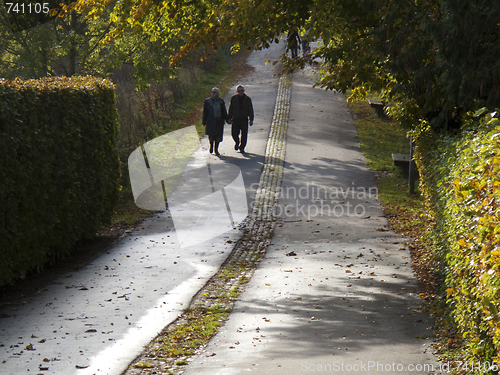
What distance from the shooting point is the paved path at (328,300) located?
206 inches

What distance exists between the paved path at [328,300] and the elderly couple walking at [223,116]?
363 cm

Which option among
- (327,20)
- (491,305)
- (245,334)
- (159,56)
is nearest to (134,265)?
(245,334)

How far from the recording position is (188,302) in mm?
7289

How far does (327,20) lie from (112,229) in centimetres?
601

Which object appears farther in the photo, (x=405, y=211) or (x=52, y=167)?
(x=405, y=211)

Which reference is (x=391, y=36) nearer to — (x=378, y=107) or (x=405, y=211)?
(x=405, y=211)

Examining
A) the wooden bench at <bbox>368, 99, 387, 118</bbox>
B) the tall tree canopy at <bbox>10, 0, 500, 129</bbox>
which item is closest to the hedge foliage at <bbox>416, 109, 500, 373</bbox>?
the tall tree canopy at <bbox>10, 0, 500, 129</bbox>

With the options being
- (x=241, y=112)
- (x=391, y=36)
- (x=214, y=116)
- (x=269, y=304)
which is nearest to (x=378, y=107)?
(x=241, y=112)

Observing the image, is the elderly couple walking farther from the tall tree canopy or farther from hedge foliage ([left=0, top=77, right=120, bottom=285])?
the tall tree canopy

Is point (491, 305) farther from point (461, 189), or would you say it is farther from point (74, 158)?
point (74, 158)
